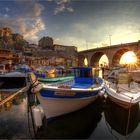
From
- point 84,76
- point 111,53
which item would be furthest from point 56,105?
point 111,53

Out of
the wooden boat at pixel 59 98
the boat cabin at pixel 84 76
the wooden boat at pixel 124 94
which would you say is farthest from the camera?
the boat cabin at pixel 84 76

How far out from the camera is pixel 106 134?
26.5 ft

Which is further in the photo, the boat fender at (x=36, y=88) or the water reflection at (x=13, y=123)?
the boat fender at (x=36, y=88)

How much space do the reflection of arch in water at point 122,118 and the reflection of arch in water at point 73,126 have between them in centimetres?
78

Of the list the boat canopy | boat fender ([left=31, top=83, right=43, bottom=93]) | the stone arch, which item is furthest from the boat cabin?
the stone arch

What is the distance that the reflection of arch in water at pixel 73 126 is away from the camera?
787 centimetres

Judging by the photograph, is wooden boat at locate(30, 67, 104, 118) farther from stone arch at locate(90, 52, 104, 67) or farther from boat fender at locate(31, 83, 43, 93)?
stone arch at locate(90, 52, 104, 67)

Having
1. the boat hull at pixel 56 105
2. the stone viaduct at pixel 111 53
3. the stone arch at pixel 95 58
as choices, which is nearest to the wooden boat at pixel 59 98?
the boat hull at pixel 56 105

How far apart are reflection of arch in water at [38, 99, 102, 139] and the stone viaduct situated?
55.1 metres

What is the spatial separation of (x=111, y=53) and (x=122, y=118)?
214 feet

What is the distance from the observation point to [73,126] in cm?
877

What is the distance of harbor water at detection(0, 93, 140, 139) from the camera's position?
7.88 m

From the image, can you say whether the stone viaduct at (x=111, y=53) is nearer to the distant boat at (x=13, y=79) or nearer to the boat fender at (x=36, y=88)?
the distant boat at (x=13, y=79)

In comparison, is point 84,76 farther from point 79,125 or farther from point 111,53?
point 111,53
